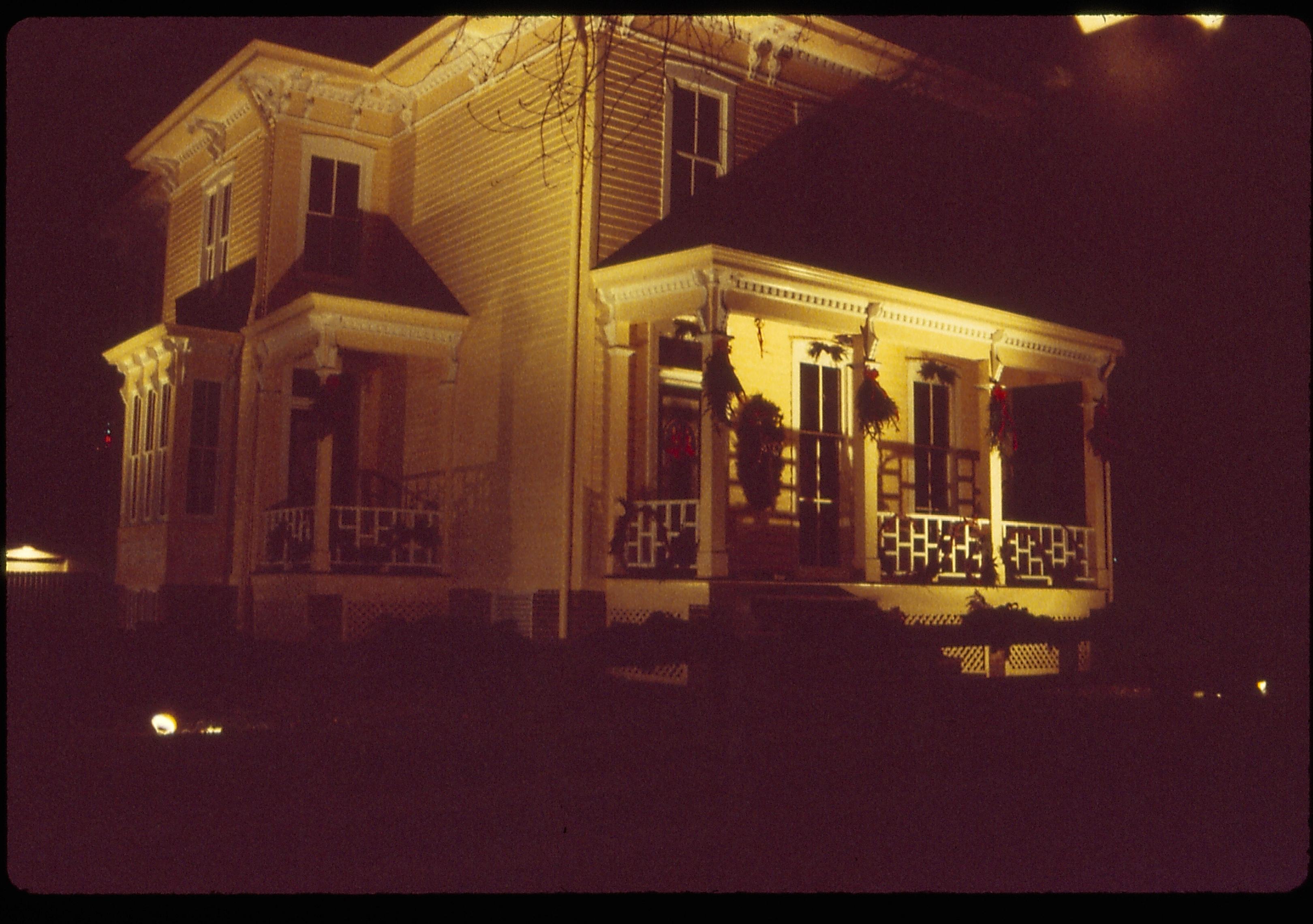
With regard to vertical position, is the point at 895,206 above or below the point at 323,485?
above

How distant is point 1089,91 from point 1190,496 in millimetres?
6408

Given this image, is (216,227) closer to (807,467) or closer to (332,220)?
(332,220)

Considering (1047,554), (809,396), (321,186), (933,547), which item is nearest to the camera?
(933,547)

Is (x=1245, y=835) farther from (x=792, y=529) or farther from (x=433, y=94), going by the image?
(x=433, y=94)

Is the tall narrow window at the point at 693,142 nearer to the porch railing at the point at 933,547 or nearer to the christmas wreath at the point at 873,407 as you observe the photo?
the christmas wreath at the point at 873,407

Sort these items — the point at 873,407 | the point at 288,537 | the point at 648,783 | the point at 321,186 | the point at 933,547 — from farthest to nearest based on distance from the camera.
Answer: the point at 321,186 < the point at 288,537 < the point at 933,547 < the point at 873,407 < the point at 648,783

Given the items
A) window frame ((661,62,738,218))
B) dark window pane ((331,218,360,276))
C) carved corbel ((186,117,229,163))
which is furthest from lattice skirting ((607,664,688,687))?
carved corbel ((186,117,229,163))

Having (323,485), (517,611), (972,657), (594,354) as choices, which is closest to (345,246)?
(323,485)

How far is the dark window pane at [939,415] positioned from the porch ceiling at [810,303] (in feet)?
5.71

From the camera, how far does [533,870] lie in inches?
260

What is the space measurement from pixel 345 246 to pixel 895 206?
746cm

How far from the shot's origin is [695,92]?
15094 mm

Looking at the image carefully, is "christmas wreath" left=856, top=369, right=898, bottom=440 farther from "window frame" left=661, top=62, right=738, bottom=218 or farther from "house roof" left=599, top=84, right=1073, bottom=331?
"window frame" left=661, top=62, right=738, bottom=218

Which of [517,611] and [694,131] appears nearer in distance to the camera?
[517,611]
